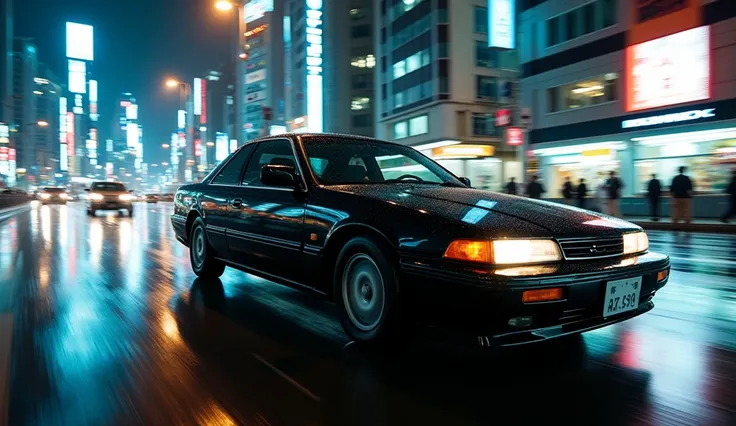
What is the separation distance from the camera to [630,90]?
21328 millimetres

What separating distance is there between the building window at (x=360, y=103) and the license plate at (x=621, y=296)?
62005 mm

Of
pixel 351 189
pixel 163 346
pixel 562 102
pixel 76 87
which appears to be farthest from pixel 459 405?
pixel 76 87

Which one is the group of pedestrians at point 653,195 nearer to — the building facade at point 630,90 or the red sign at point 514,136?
the building facade at point 630,90

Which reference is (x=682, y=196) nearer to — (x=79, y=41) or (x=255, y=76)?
(x=255, y=76)

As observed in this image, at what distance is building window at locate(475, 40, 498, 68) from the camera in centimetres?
3716

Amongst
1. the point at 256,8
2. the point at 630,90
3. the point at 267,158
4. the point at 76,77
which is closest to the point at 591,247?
the point at 267,158

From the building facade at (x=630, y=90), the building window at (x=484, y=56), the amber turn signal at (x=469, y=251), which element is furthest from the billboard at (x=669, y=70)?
the amber turn signal at (x=469, y=251)

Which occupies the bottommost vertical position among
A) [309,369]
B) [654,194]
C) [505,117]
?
[309,369]

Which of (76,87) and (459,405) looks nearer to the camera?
(459,405)

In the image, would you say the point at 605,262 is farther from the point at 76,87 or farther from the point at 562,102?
the point at 76,87

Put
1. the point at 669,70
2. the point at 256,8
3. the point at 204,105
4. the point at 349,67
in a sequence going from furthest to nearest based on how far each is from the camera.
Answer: the point at 204,105 < the point at 256,8 < the point at 349,67 < the point at 669,70

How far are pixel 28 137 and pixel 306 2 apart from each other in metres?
A: 108

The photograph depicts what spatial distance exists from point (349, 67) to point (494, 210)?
2460 inches

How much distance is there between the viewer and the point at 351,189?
399cm
